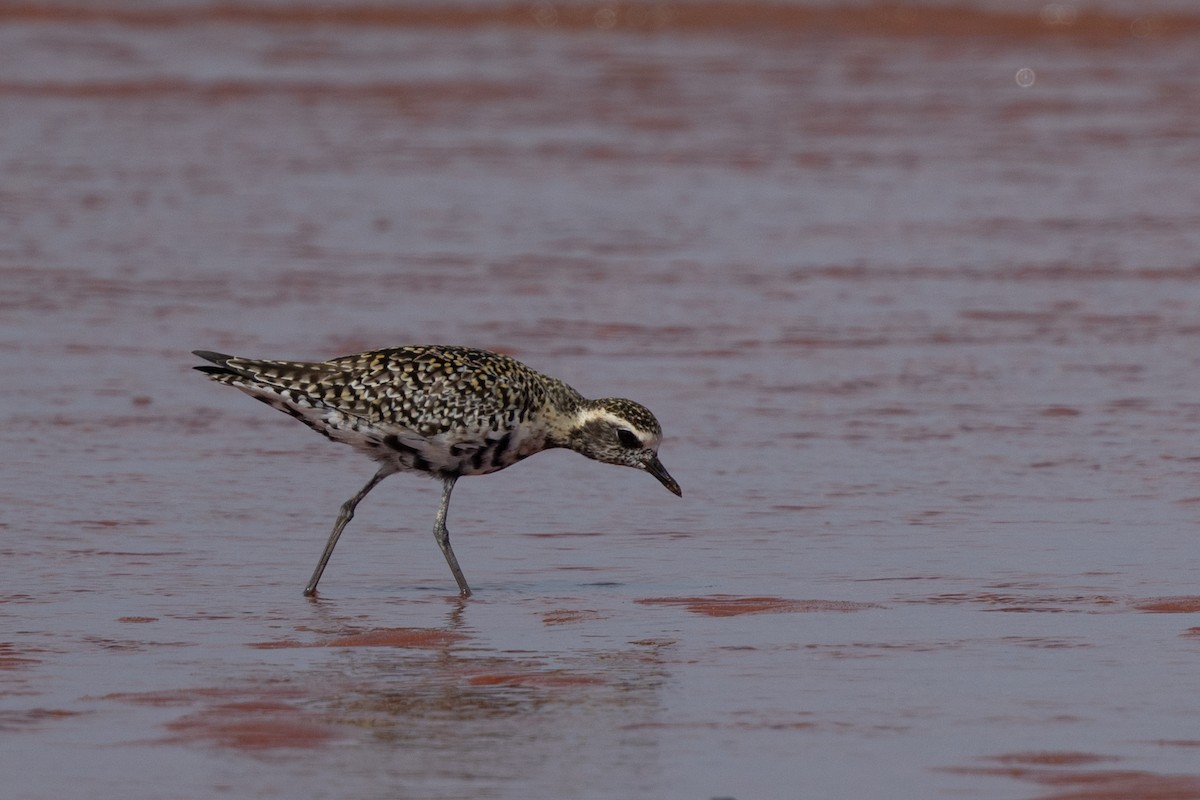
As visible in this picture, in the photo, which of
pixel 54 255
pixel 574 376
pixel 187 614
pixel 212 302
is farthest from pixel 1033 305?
pixel 187 614

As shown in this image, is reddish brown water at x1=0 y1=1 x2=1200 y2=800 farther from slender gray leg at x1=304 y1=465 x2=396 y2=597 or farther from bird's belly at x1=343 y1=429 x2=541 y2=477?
bird's belly at x1=343 y1=429 x2=541 y2=477

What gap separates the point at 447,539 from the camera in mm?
9523

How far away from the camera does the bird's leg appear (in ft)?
30.3

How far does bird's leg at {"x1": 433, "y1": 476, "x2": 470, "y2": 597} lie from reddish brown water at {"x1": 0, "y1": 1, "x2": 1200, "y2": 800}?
15 cm

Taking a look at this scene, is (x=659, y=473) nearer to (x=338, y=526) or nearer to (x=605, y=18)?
(x=338, y=526)

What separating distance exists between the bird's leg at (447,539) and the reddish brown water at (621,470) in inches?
6.1

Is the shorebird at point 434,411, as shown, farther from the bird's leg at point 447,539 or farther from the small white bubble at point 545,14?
the small white bubble at point 545,14

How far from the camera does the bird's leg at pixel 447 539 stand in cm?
925

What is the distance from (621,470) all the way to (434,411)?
2537mm

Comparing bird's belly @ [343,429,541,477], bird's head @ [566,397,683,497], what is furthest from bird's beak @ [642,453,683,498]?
bird's belly @ [343,429,541,477]

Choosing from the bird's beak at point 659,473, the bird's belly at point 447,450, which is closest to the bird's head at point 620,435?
the bird's beak at point 659,473

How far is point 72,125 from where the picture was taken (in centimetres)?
2392

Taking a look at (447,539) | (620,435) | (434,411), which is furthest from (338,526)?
(620,435)

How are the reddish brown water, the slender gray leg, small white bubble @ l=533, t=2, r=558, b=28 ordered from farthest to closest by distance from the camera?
small white bubble @ l=533, t=2, r=558, b=28 < the slender gray leg < the reddish brown water
